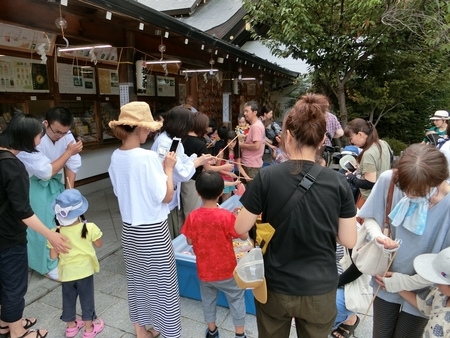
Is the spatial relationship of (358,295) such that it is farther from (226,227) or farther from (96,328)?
(96,328)

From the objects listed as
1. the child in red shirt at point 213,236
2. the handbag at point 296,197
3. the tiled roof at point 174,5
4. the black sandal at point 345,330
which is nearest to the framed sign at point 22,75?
the child in red shirt at point 213,236

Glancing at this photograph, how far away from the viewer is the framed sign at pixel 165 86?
8.12 meters

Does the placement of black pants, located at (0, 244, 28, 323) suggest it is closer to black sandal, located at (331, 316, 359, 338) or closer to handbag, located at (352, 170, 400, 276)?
handbag, located at (352, 170, 400, 276)

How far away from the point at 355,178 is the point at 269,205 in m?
2.56

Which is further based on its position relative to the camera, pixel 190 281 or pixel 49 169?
pixel 190 281

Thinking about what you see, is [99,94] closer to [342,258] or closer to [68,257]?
[68,257]

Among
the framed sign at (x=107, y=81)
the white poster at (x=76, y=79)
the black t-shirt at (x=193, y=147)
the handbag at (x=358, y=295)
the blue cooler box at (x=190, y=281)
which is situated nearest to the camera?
the handbag at (x=358, y=295)

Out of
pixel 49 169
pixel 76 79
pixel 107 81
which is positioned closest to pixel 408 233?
pixel 49 169

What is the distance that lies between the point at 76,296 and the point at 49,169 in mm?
1250

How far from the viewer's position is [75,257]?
2.40 m

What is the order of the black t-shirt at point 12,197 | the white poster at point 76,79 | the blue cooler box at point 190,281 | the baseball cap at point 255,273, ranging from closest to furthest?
the baseball cap at point 255,273 → the black t-shirt at point 12,197 → the blue cooler box at point 190,281 → the white poster at point 76,79

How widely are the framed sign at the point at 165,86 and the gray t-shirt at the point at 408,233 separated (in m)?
7.14

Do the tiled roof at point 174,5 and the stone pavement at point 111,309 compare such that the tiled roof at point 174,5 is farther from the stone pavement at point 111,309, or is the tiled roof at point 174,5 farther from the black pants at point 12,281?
the black pants at point 12,281

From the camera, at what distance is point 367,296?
2.24 metres
